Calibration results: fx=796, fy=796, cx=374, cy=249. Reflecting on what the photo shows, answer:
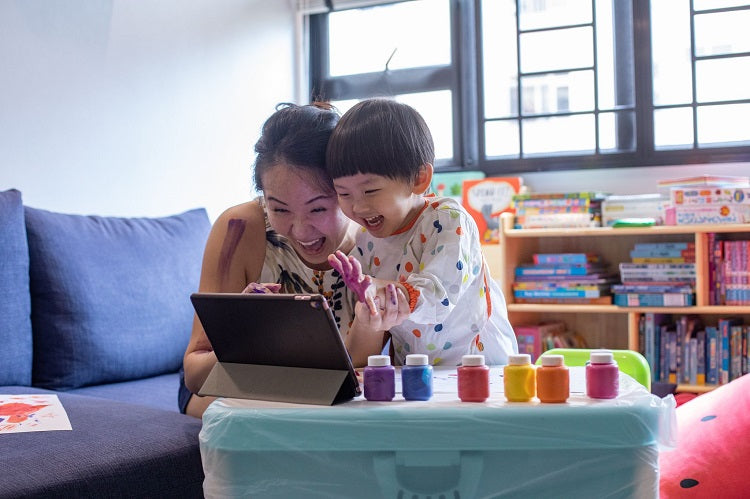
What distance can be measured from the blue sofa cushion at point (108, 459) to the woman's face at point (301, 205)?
0.40m

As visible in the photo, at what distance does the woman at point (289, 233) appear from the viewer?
1.22 metres

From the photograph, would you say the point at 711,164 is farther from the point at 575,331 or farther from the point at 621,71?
the point at 575,331

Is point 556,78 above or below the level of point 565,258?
above

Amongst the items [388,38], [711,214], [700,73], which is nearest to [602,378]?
[711,214]

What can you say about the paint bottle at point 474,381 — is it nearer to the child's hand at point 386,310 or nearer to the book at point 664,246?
the child's hand at point 386,310

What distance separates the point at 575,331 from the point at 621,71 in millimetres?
1069

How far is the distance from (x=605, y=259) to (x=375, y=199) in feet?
7.57

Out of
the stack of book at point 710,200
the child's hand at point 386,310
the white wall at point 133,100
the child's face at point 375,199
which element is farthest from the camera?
the stack of book at point 710,200

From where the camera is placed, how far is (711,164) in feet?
10.0

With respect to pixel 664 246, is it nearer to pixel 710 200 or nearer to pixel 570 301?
pixel 710 200

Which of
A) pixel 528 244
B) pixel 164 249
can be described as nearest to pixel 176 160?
pixel 164 249

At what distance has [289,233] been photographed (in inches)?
49.7

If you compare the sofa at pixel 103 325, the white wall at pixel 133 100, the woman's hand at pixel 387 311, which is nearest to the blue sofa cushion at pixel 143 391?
the sofa at pixel 103 325

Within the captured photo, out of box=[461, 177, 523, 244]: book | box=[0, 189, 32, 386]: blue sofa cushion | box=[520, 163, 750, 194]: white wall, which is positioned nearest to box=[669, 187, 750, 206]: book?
box=[520, 163, 750, 194]: white wall
